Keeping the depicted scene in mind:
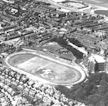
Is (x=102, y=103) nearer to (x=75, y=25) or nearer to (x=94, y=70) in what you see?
(x=94, y=70)

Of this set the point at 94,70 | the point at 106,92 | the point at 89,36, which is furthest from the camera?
the point at 89,36

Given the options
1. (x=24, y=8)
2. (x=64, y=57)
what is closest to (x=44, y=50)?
(x=64, y=57)

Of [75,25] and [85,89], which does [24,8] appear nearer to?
[75,25]

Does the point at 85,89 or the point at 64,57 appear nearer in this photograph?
the point at 85,89

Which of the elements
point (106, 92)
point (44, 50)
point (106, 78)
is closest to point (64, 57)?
point (44, 50)

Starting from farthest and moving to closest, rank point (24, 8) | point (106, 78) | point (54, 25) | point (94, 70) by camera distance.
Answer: point (24, 8)
point (54, 25)
point (94, 70)
point (106, 78)

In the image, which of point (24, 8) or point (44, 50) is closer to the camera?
point (44, 50)
